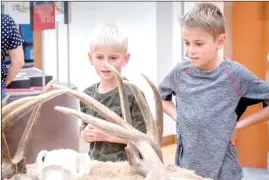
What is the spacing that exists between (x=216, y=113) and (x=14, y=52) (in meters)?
0.55

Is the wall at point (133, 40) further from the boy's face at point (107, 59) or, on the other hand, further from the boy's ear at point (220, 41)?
the boy's ear at point (220, 41)

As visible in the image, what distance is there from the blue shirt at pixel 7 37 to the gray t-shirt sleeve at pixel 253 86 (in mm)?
598

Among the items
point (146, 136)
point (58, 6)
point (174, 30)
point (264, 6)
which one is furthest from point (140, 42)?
point (146, 136)

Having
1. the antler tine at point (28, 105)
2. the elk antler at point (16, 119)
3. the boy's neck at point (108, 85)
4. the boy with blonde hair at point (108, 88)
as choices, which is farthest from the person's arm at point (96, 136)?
the antler tine at point (28, 105)

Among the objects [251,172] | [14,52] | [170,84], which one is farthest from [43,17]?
[251,172]

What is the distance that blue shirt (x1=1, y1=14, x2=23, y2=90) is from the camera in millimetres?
1335

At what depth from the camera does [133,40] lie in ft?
5.90

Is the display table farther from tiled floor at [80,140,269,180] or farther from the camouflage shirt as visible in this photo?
tiled floor at [80,140,269,180]

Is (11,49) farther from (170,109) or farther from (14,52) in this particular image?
(170,109)

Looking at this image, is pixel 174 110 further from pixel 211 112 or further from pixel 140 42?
pixel 140 42

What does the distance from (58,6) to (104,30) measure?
32 cm

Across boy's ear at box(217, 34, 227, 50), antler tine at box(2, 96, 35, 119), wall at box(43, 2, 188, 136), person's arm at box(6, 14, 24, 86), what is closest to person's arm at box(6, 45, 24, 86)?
person's arm at box(6, 14, 24, 86)

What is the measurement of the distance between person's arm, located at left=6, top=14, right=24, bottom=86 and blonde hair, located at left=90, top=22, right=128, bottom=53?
0.63ft

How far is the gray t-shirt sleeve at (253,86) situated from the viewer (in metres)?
1.44
